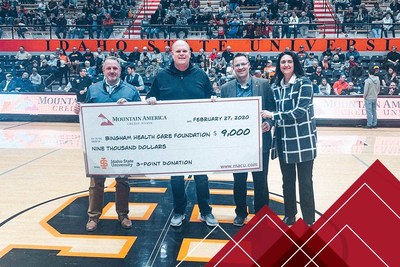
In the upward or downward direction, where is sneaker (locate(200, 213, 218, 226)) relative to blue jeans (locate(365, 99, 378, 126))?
upward

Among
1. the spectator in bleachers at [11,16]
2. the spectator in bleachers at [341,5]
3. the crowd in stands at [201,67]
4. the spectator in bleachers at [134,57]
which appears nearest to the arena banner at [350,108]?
the crowd in stands at [201,67]

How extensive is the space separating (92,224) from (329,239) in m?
2.40

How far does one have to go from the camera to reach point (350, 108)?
12234 mm

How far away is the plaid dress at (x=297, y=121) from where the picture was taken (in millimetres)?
4051

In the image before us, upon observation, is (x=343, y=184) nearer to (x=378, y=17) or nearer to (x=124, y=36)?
(x=378, y=17)

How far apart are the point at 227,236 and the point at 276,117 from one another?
1289 millimetres

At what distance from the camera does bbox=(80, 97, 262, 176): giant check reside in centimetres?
439

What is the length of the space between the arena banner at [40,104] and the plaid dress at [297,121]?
32.2ft

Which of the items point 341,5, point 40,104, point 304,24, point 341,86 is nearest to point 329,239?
point 341,86

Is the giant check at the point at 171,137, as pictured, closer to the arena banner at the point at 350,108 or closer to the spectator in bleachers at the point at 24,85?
the arena banner at the point at 350,108

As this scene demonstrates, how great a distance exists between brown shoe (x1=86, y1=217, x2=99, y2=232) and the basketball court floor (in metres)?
0.08

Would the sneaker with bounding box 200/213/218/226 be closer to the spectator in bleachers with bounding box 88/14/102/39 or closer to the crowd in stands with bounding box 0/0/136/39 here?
the crowd in stands with bounding box 0/0/136/39

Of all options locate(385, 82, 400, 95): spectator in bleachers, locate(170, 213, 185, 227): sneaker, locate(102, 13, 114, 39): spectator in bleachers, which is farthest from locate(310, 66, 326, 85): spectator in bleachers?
locate(170, 213, 185, 227): sneaker

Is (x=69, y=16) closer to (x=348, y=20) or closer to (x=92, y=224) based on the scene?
(x=348, y=20)
